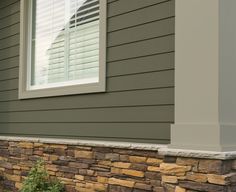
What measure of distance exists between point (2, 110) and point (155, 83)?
3408mm

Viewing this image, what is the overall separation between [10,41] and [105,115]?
2720mm

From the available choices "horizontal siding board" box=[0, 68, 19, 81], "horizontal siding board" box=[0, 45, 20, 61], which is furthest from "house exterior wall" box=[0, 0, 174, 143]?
"horizontal siding board" box=[0, 45, 20, 61]

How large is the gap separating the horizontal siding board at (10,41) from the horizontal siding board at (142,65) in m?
2.36

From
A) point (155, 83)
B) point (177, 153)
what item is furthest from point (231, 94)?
point (155, 83)

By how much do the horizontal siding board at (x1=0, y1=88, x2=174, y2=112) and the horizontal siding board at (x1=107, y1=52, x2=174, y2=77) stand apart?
0.70ft

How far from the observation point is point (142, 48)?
385 cm

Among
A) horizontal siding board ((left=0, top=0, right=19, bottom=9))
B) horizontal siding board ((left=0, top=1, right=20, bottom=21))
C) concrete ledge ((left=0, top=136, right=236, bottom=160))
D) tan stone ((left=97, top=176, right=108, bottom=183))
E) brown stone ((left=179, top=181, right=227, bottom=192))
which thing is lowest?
tan stone ((left=97, top=176, right=108, bottom=183))

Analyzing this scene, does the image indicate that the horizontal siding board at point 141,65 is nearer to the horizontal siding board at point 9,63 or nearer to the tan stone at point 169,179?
the tan stone at point 169,179

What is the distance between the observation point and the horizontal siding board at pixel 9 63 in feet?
19.6

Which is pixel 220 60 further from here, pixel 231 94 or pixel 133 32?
pixel 133 32

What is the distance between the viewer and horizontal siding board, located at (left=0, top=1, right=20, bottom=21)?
6066 mm

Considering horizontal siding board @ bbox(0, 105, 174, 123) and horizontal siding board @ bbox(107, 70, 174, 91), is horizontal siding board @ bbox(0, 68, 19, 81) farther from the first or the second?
horizontal siding board @ bbox(107, 70, 174, 91)

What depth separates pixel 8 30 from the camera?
6.25 meters

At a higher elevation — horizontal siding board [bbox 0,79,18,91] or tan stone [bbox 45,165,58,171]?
horizontal siding board [bbox 0,79,18,91]
